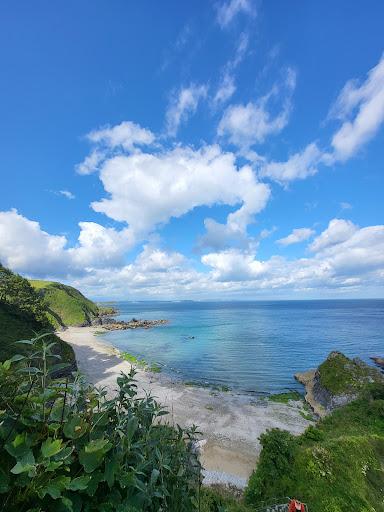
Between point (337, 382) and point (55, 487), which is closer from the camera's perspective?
point (55, 487)

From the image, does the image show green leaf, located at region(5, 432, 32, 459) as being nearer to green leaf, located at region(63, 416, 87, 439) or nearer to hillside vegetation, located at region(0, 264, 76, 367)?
green leaf, located at region(63, 416, 87, 439)

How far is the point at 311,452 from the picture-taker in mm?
11547

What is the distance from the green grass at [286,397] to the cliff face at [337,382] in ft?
3.86

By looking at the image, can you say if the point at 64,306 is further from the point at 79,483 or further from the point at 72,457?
the point at 79,483

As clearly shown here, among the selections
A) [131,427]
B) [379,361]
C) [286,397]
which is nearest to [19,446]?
[131,427]

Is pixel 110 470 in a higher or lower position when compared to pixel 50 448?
lower

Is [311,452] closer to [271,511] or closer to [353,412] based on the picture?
[271,511]

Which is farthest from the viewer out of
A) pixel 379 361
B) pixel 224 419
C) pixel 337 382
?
pixel 379 361

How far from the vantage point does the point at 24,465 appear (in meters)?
1.67

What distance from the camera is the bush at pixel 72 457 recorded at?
1737mm

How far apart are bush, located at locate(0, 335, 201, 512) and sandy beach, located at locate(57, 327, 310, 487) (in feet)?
46.7

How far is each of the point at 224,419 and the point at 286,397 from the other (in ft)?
37.2

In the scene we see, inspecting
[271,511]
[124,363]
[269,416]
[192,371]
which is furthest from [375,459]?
[124,363]

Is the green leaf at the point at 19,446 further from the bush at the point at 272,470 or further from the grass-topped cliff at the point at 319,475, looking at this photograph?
the bush at the point at 272,470
